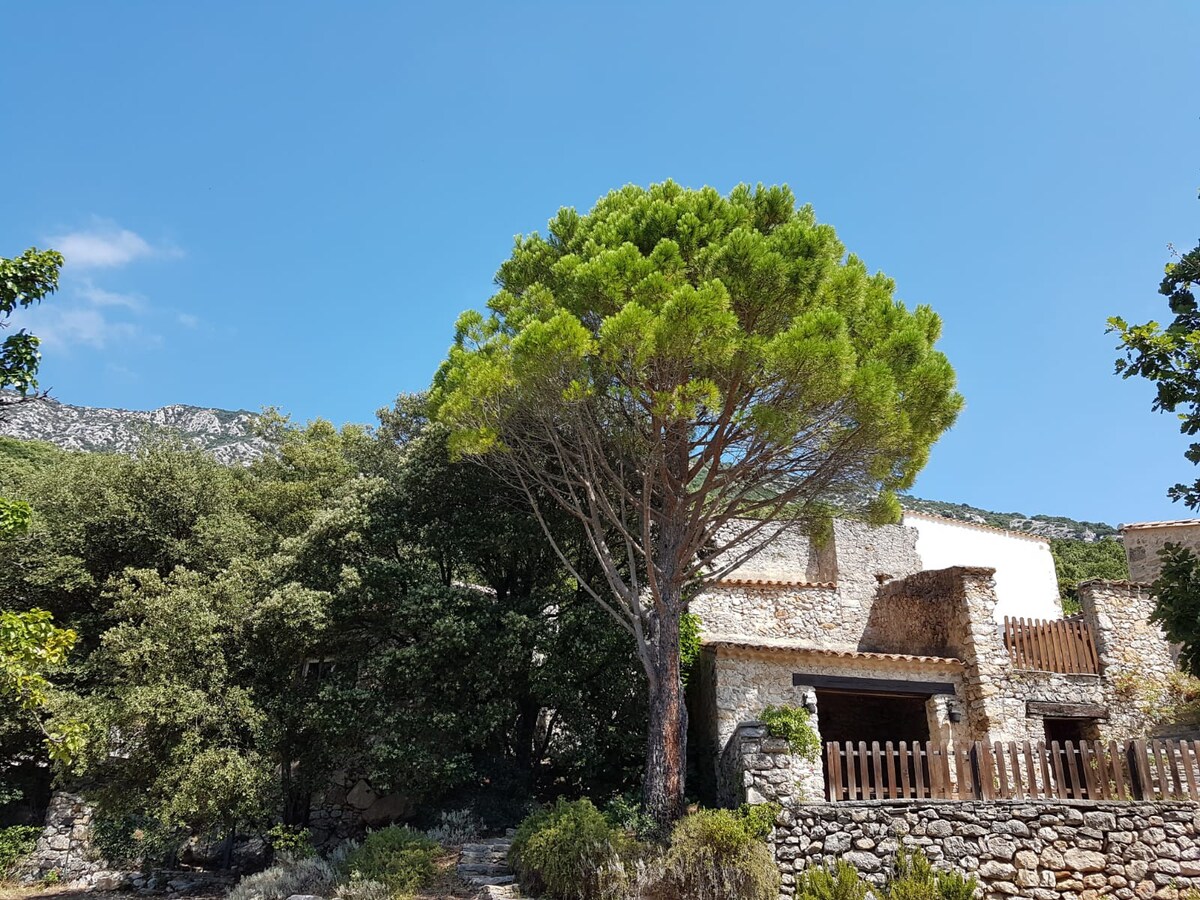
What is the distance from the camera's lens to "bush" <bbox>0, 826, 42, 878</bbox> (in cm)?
Result: 1524

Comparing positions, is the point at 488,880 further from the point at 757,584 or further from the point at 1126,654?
the point at 1126,654

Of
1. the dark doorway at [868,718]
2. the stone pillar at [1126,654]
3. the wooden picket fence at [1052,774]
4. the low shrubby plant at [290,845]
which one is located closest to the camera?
the wooden picket fence at [1052,774]

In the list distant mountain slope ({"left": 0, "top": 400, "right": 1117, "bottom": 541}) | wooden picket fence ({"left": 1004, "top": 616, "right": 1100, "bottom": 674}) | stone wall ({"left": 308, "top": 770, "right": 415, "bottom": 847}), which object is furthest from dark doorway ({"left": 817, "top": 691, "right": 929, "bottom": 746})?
distant mountain slope ({"left": 0, "top": 400, "right": 1117, "bottom": 541})

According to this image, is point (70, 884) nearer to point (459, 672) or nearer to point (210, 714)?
point (210, 714)

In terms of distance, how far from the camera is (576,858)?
389 inches

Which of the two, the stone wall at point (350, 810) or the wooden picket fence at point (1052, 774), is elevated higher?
the wooden picket fence at point (1052, 774)

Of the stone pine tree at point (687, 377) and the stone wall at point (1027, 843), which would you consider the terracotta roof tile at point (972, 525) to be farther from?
the stone wall at point (1027, 843)

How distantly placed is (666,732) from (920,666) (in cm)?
A: 594

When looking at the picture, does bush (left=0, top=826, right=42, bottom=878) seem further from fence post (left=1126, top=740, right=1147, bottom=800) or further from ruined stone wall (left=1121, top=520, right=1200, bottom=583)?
ruined stone wall (left=1121, top=520, right=1200, bottom=583)

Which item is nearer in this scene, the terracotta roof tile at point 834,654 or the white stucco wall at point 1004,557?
the terracotta roof tile at point 834,654

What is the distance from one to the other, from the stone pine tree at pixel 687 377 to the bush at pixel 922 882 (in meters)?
2.89

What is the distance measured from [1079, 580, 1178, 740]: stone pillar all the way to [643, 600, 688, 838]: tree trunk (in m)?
8.99

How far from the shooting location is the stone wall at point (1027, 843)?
379 inches

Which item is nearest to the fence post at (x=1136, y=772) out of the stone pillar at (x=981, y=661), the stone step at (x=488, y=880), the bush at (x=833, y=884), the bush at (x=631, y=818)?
the bush at (x=833, y=884)
